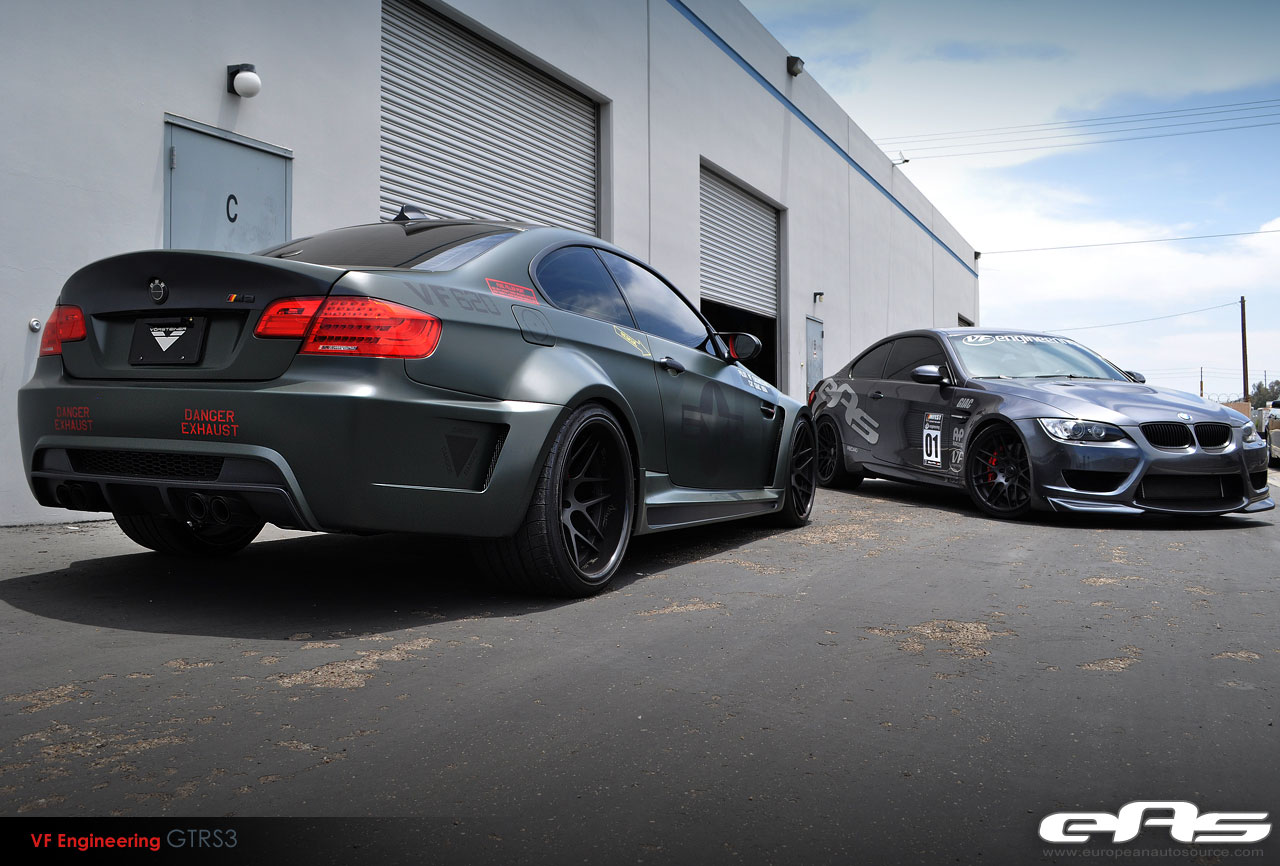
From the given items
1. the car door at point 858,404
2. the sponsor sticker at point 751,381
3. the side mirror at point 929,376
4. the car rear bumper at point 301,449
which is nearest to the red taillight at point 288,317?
the car rear bumper at point 301,449

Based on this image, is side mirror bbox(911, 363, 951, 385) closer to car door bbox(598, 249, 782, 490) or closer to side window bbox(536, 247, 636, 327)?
car door bbox(598, 249, 782, 490)

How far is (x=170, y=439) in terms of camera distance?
3.06 metres

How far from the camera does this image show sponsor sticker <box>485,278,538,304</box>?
11.4ft

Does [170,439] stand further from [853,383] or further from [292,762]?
[853,383]

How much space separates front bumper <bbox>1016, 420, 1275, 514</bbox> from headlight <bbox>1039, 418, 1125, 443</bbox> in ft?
0.13

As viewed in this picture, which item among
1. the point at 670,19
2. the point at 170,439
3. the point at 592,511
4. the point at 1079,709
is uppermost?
the point at 670,19

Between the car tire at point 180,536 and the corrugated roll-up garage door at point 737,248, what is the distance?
1042 cm

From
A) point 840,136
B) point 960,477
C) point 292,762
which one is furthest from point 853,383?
point 840,136

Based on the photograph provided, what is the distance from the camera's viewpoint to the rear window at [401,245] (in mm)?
3471

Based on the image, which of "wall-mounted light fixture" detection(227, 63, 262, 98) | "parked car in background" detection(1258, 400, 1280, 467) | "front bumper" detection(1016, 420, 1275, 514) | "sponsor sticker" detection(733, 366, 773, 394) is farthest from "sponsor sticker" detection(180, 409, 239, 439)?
"parked car in background" detection(1258, 400, 1280, 467)

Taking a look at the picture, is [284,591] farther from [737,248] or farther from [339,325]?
[737,248]

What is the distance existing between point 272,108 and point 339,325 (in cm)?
457

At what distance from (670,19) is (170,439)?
37.7ft

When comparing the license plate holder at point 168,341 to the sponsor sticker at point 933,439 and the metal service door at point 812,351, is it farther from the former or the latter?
the metal service door at point 812,351
